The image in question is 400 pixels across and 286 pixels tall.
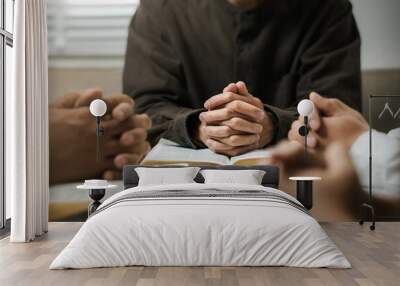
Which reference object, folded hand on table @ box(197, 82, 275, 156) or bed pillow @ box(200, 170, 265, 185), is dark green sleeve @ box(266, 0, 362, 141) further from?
bed pillow @ box(200, 170, 265, 185)

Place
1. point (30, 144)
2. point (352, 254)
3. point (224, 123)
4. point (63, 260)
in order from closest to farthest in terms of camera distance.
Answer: point (63, 260) → point (352, 254) → point (30, 144) → point (224, 123)

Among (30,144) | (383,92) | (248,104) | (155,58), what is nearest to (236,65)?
(248,104)

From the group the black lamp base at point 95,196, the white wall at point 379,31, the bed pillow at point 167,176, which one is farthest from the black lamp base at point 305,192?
the black lamp base at point 95,196

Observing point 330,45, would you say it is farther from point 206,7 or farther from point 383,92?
point 206,7

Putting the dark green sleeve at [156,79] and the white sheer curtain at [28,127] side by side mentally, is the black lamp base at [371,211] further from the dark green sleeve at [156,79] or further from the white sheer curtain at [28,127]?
the white sheer curtain at [28,127]

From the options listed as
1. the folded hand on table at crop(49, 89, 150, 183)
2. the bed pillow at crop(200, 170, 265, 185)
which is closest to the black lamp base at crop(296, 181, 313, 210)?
the bed pillow at crop(200, 170, 265, 185)

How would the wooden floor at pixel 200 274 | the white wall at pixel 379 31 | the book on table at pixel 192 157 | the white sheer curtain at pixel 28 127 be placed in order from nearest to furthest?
the wooden floor at pixel 200 274, the white sheer curtain at pixel 28 127, the book on table at pixel 192 157, the white wall at pixel 379 31

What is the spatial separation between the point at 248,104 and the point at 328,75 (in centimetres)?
108

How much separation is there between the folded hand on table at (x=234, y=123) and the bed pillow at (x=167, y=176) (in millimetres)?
560

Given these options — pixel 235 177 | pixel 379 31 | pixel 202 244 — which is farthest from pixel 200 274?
pixel 379 31

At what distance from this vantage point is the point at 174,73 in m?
7.57

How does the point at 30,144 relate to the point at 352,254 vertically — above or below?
above

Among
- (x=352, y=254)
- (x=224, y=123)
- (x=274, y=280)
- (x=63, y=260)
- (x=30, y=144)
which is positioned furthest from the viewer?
(x=224, y=123)

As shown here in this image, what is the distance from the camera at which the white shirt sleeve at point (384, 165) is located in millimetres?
7566
